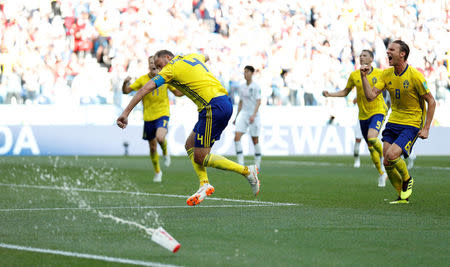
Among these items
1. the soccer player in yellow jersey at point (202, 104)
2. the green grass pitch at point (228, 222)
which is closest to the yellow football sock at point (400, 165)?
the green grass pitch at point (228, 222)

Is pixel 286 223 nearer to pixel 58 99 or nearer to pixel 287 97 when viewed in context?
pixel 58 99

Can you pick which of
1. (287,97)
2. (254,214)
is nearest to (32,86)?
(287,97)

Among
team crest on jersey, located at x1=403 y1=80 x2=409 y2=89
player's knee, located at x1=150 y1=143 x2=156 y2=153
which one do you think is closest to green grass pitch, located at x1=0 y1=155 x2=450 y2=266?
player's knee, located at x1=150 y1=143 x2=156 y2=153

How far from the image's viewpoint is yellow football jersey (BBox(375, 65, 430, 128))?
970 cm

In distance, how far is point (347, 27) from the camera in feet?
96.5

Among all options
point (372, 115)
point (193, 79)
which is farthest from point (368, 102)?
point (193, 79)

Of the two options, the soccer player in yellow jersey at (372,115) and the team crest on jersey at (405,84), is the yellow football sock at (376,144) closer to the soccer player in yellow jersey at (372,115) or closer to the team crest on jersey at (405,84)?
the soccer player in yellow jersey at (372,115)

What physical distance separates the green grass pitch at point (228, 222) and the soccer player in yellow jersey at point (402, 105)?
730mm

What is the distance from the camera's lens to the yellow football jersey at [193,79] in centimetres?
915

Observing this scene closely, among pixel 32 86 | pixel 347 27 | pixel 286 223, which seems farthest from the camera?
pixel 347 27

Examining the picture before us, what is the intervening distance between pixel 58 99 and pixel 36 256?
18.9 meters

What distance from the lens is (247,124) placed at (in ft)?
64.7

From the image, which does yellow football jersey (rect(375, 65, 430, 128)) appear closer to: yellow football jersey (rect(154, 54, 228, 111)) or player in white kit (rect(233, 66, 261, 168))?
yellow football jersey (rect(154, 54, 228, 111))

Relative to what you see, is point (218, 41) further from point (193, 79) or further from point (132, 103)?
point (132, 103)
